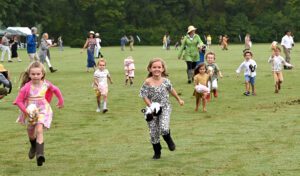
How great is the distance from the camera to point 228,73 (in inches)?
1084

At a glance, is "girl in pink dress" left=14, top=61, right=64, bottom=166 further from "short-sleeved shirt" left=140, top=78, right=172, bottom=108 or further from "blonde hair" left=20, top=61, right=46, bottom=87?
"short-sleeved shirt" left=140, top=78, right=172, bottom=108

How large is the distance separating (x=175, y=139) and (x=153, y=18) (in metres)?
92.8

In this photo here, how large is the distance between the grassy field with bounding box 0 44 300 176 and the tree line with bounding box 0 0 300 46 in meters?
78.8

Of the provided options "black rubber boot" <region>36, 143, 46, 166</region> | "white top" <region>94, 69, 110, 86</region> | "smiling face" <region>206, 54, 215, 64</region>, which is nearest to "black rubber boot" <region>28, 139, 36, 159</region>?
"black rubber boot" <region>36, 143, 46, 166</region>

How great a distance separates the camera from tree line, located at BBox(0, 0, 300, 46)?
97688 millimetres

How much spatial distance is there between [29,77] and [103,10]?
90189mm

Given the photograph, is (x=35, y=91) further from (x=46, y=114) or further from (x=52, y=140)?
(x=52, y=140)

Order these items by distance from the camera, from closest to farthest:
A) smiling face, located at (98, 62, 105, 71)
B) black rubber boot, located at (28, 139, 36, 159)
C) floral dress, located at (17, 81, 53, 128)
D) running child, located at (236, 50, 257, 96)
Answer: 1. floral dress, located at (17, 81, 53, 128)
2. black rubber boot, located at (28, 139, 36, 159)
3. smiling face, located at (98, 62, 105, 71)
4. running child, located at (236, 50, 257, 96)

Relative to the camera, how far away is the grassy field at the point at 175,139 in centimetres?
891

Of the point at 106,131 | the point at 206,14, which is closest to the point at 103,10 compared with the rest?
the point at 206,14

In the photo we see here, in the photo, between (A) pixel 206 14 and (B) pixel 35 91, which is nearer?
(B) pixel 35 91

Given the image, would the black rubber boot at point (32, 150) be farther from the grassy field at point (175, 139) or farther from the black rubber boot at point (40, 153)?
the black rubber boot at point (40, 153)

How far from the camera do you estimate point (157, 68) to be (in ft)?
31.6

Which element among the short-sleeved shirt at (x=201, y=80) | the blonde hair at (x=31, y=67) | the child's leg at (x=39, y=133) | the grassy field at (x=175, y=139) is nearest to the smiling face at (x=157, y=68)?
the grassy field at (x=175, y=139)
